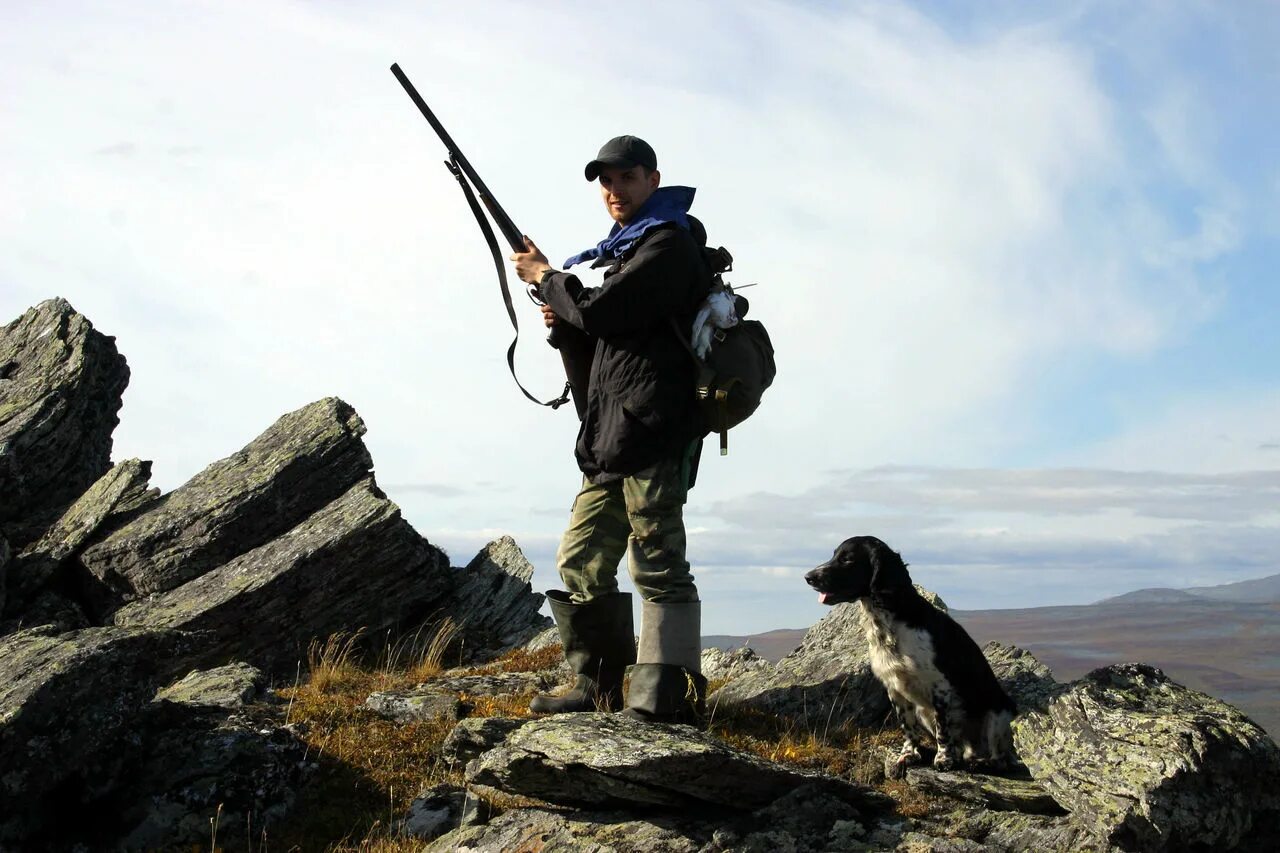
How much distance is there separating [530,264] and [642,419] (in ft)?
6.71

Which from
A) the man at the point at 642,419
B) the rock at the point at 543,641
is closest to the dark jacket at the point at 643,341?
the man at the point at 642,419

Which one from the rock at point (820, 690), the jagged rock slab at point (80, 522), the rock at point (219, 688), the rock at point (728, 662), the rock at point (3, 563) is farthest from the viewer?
the jagged rock slab at point (80, 522)

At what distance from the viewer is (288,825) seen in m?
9.23

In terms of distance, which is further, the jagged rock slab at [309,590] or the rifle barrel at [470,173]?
the jagged rock slab at [309,590]

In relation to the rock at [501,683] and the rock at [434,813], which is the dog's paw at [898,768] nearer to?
the rock at [434,813]

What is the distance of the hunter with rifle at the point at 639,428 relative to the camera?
9.15 meters

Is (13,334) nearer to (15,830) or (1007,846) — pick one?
(15,830)

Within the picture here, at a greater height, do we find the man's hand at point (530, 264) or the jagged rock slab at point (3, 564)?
the man's hand at point (530, 264)

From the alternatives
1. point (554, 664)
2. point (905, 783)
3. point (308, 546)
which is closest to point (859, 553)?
point (905, 783)

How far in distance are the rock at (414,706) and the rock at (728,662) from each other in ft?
11.5

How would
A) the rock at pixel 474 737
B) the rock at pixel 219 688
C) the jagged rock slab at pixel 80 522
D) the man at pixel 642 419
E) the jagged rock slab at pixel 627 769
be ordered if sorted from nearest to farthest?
the jagged rock slab at pixel 627 769, the man at pixel 642 419, the rock at pixel 474 737, the rock at pixel 219 688, the jagged rock slab at pixel 80 522

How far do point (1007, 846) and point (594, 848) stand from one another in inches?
110

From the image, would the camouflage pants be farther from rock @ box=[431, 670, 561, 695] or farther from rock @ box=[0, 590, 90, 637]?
rock @ box=[0, 590, 90, 637]

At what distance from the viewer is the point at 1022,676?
10188 millimetres
